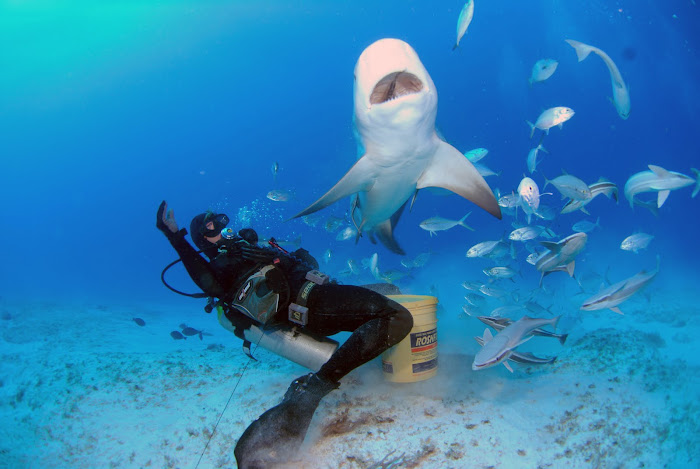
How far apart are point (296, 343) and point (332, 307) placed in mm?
685

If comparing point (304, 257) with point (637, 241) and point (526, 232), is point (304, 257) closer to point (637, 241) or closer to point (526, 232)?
point (526, 232)

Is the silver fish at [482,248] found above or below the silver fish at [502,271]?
above

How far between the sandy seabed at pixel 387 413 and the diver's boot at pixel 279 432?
0.24 meters

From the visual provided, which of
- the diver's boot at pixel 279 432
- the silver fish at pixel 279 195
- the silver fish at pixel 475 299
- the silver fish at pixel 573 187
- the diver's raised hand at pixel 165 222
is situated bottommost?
the silver fish at pixel 475 299

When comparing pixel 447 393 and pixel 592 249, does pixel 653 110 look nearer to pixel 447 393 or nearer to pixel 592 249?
pixel 592 249

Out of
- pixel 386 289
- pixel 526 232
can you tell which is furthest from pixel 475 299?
pixel 386 289

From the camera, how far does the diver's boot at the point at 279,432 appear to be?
2.16m

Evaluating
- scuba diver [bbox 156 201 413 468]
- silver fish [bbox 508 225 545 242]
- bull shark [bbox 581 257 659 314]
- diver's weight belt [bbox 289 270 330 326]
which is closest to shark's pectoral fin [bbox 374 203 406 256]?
scuba diver [bbox 156 201 413 468]

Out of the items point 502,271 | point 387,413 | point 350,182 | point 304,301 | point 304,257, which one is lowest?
point 502,271

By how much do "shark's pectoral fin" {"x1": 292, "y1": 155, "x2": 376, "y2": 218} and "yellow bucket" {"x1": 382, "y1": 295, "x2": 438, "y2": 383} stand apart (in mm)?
1489

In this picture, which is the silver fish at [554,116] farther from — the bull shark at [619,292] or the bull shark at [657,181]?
the bull shark at [619,292]

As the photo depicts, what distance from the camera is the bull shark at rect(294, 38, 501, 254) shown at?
2777 millimetres

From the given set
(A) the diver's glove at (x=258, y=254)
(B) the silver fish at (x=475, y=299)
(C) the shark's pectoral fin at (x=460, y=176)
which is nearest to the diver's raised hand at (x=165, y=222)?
(A) the diver's glove at (x=258, y=254)

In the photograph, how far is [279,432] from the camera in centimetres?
232
